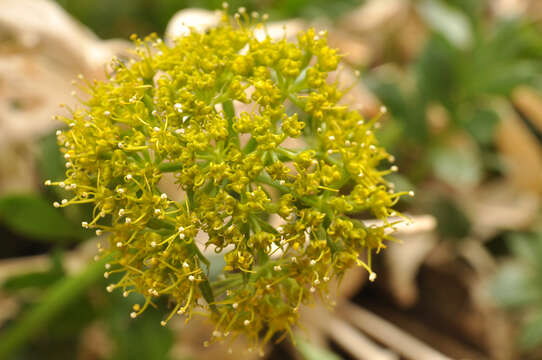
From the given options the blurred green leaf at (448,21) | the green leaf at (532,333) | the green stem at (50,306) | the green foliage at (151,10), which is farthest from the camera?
the blurred green leaf at (448,21)

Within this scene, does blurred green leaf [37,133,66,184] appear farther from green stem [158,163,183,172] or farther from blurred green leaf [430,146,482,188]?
blurred green leaf [430,146,482,188]

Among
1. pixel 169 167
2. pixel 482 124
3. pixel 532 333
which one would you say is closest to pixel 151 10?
pixel 482 124

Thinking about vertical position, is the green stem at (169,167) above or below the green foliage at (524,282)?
above

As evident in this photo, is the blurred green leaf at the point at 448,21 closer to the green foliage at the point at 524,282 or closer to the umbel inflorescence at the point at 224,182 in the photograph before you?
the green foliage at the point at 524,282

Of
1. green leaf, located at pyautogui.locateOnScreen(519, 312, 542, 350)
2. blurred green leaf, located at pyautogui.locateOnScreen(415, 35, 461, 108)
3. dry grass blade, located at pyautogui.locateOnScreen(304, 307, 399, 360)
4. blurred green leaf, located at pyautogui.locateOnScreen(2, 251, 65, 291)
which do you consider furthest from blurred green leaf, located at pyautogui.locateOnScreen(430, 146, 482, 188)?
blurred green leaf, located at pyautogui.locateOnScreen(2, 251, 65, 291)

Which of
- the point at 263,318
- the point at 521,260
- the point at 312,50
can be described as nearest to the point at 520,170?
the point at 521,260

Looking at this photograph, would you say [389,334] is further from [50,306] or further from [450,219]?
[50,306]

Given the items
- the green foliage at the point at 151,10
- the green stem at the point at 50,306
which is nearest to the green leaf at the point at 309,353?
the green stem at the point at 50,306
